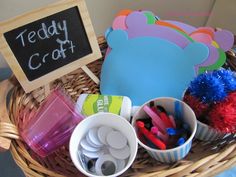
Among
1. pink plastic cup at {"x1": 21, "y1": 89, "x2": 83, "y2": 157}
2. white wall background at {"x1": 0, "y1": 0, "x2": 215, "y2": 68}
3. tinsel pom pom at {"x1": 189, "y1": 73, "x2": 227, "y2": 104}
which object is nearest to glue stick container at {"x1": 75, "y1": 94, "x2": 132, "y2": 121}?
pink plastic cup at {"x1": 21, "y1": 89, "x2": 83, "y2": 157}

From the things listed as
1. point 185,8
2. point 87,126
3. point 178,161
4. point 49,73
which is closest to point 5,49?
point 49,73

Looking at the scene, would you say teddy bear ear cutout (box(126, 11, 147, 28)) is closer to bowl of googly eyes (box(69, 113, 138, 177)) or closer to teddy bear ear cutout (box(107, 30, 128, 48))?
teddy bear ear cutout (box(107, 30, 128, 48))

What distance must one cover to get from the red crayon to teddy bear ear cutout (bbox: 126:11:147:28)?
0.76ft

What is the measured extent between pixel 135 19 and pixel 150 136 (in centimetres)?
27

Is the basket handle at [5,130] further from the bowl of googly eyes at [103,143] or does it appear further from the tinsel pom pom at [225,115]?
the tinsel pom pom at [225,115]

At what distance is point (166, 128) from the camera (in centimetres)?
49

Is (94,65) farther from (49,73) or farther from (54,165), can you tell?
(54,165)

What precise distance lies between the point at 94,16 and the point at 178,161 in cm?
51

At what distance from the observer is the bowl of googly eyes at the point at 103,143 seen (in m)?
0.48

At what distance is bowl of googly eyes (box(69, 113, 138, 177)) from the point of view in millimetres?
477

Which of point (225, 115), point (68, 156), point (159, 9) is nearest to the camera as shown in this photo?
point (225, 115)

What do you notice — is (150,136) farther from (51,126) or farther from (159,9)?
(159,9)

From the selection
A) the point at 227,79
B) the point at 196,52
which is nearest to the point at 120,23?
the point at 196,52

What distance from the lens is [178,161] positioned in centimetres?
46
